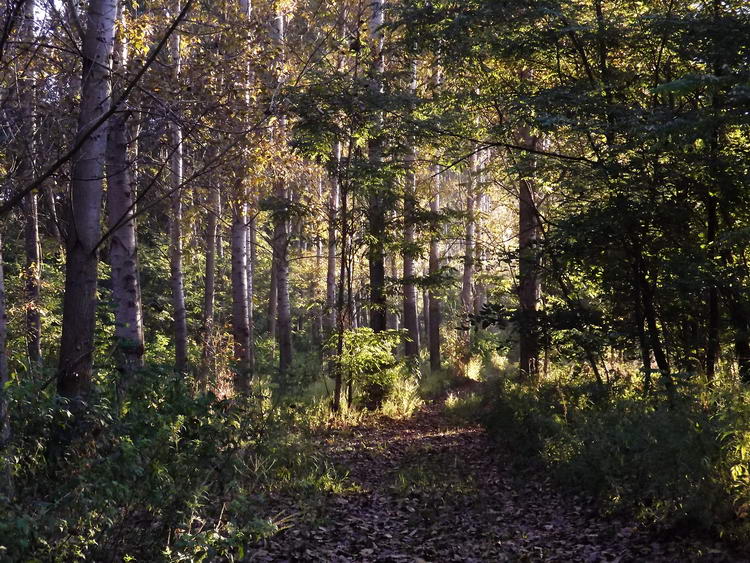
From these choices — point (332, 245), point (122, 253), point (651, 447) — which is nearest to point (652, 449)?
point (651, 447)

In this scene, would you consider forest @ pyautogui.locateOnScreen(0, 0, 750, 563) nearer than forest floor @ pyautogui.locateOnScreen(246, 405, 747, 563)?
Yes

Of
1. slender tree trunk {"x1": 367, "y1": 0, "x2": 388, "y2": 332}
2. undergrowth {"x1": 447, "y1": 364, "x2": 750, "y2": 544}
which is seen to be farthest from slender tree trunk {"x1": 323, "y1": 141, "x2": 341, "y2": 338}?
undergrowth {"x1": 447, "y1": 364, "x2": 750, "y2": 544}

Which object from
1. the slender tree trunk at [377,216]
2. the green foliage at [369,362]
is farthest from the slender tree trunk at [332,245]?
the slender tree trunk at [377,216]

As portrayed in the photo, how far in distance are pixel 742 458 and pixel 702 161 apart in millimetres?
3608

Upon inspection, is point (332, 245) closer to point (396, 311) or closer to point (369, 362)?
point (396, 311)

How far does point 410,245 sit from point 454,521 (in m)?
6.98

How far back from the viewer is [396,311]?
44.4 feet

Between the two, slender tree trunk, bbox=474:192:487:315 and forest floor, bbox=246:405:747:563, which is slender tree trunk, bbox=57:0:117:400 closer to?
forest floor, bbox=246:405:747:563

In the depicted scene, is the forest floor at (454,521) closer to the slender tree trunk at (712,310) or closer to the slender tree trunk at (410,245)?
the slender tree trunk at (712,310)

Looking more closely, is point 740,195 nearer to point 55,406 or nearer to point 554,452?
point 554,452

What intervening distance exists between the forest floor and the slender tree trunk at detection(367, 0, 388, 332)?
4318mm

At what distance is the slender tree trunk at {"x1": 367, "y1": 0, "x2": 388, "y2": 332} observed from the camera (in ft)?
36.5

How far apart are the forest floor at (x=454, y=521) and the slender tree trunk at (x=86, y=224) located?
2.22 meters

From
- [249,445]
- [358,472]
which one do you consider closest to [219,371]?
[358,472]
